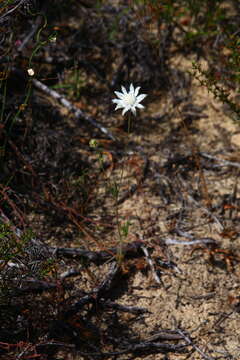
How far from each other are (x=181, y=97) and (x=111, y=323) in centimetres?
191

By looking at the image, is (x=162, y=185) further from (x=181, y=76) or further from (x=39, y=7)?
(x=39, y=7)

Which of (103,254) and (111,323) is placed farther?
(103,254)

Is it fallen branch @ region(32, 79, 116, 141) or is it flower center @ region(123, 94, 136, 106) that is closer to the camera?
flower center @ region(123, 94, 136, 106)

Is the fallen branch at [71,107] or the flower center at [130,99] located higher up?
the fallen branch at [71,107]

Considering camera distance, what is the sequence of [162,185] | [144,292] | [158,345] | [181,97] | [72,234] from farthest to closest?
[181,97]
[162,185]
[72,234]
[144,292]
[158,345]

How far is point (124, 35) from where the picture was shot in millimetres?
3828

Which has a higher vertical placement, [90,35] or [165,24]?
[165,24]

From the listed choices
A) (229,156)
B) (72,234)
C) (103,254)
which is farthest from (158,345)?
(229,156)

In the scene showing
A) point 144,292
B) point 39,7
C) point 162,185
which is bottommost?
point 144,292

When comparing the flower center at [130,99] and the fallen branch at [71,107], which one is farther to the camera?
the fallen branch at [71,107]

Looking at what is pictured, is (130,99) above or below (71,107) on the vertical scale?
below

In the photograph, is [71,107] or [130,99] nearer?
[130,99]

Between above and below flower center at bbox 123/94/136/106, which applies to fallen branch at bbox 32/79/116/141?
above

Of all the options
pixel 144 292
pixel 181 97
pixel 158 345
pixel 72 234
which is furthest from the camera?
pixel 181 97
